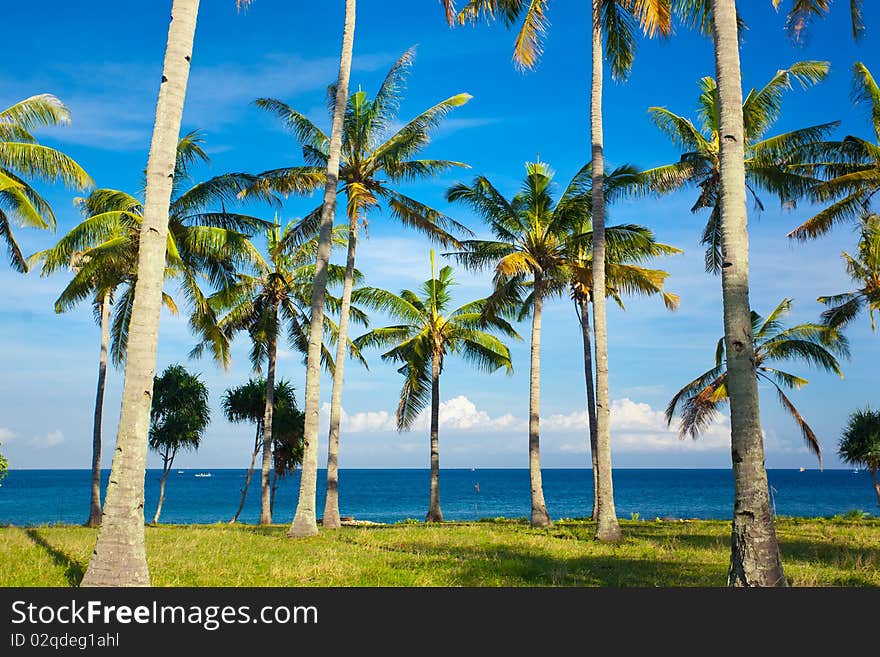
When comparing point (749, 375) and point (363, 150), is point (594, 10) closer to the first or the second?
point (363, 150)

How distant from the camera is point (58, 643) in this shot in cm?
653

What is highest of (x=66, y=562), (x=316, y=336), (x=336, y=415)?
(x=316, y=336)

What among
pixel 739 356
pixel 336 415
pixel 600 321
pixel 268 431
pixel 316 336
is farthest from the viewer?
pixel 268 431

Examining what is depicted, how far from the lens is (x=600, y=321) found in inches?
715

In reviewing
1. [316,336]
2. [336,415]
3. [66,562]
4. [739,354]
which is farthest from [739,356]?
[336,415]

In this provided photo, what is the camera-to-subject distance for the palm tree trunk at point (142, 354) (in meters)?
8.53

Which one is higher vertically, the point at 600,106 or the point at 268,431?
the point at 600,106

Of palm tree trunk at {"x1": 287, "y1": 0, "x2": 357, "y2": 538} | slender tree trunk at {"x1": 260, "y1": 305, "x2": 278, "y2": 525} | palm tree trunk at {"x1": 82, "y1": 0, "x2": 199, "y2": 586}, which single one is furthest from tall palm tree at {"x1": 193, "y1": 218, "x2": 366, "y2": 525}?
palm tree trunk at {"x1": 82, "y1": 0, "x2": 199, "y2": 586}

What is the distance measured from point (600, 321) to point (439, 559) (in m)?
7.97

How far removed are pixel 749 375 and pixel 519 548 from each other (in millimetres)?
7827

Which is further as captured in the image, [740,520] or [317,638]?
[740,520]

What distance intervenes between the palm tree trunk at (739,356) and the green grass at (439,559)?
5.64 feet

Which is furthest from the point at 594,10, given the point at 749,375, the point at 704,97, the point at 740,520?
the point at 740,520

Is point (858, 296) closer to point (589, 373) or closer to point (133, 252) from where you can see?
point (589, 373)
